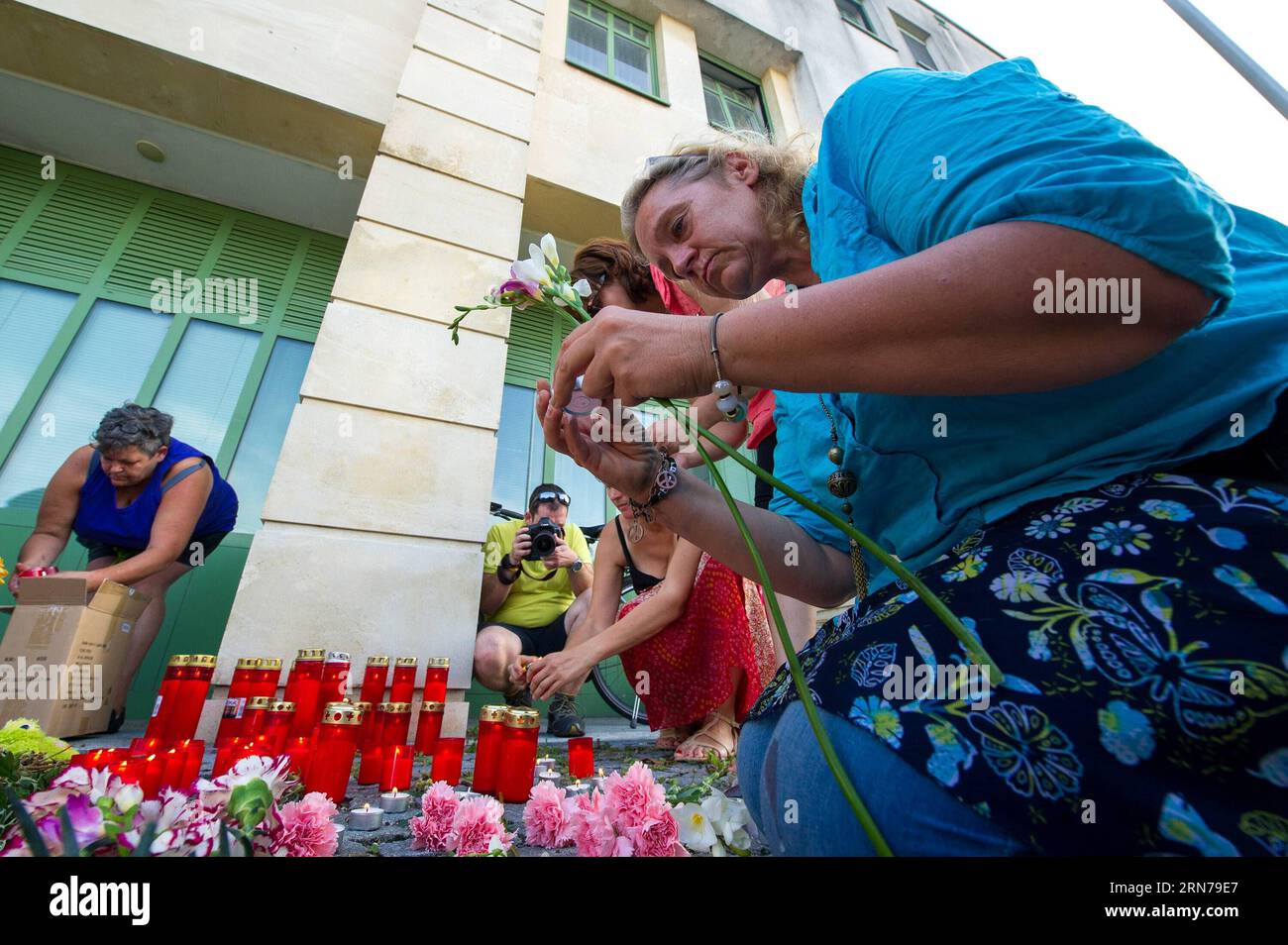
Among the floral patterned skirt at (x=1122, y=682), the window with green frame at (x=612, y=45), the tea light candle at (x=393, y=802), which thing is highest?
the window with green frame at (x=612, y=45)

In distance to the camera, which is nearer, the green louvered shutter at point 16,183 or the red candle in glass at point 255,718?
the red candle in glass at point 255,718

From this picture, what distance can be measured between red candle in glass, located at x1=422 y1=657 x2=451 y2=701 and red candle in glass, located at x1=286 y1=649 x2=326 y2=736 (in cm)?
37

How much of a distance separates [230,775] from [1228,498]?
1.33 m

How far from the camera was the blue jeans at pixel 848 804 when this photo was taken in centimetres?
52

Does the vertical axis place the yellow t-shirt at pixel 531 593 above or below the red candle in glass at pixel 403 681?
above

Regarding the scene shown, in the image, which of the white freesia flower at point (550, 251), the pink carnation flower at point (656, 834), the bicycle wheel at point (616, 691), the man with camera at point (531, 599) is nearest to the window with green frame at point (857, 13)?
the man with camera at point (531, 599)

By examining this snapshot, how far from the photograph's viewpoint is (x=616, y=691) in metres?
3.63

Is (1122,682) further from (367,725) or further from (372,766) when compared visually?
(367,725)

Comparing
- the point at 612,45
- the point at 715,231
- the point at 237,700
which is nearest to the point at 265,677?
the point at 237,700

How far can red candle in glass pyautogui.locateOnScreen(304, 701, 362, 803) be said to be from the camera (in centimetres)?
133

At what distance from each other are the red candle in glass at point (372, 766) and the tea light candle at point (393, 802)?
303 mm

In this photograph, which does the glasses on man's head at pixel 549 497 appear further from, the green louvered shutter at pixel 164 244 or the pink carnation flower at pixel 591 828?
the green louvered shutter at pixel 164 244

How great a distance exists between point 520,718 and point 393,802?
322 millimetres
